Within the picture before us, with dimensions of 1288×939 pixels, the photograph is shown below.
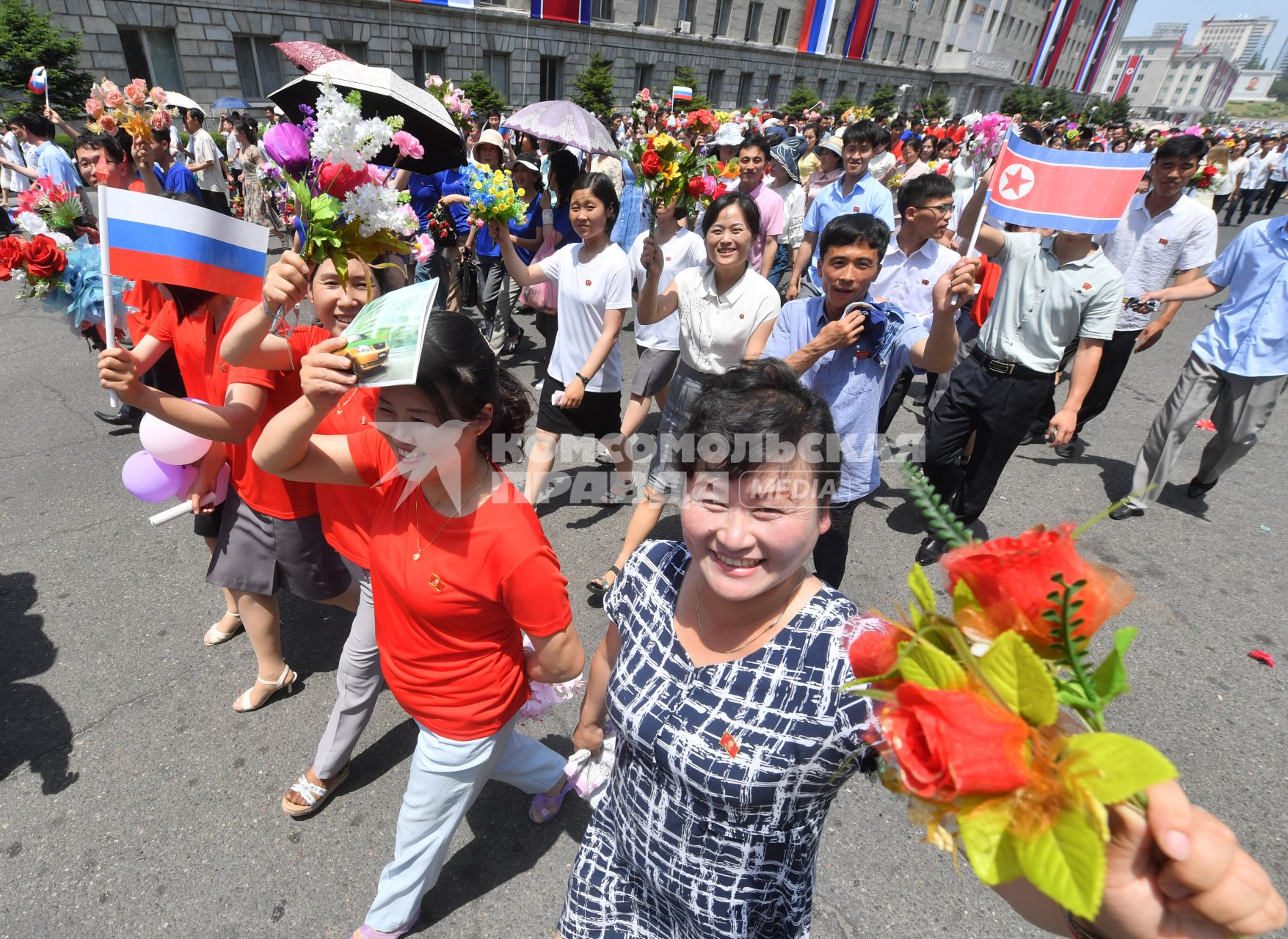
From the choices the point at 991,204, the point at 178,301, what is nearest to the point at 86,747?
the point at 178,301

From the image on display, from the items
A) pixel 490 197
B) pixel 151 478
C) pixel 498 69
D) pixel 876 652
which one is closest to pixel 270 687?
pixel 151 478

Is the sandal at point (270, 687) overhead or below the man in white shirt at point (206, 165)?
below

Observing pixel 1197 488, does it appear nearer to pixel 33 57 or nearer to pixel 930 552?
pixel 930 552

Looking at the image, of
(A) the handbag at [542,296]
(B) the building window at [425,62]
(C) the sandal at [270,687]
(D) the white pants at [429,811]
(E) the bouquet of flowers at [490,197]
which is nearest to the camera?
(D) the white pants at [429,811]

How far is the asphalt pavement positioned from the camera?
87.0 inches

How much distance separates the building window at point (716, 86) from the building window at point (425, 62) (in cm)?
1606

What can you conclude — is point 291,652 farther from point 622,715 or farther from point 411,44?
point 411,44

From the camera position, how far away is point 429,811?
1.86 metres

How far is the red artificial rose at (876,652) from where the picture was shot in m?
0.93

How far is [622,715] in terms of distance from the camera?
4.62 ft

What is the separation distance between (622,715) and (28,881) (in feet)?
7.55

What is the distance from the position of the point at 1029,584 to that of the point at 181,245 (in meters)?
2.31

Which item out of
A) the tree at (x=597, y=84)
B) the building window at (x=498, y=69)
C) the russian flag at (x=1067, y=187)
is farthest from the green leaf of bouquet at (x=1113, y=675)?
the building window at (x=498, y=69)

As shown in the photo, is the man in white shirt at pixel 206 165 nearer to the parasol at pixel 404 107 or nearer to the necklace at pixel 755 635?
the parasol at pixel 404 107
